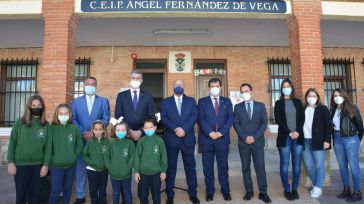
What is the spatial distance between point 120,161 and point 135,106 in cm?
103

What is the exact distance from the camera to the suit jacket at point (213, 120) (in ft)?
16.5

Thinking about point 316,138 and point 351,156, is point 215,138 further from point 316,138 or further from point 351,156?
point 351,156

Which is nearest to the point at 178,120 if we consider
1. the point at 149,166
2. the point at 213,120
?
the point at 213,120

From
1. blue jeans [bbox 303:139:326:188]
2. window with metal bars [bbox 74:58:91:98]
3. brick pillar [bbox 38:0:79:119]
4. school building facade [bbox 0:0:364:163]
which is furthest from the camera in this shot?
window with metal bars [bbox 74:58:91:98]

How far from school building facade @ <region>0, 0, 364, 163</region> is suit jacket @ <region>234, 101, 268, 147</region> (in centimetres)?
162

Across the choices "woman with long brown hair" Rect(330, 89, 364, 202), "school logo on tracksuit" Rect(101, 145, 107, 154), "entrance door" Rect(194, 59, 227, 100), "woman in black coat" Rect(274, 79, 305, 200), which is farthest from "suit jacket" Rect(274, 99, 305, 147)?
"entrance door" Rect(194, 59, 227, 100)

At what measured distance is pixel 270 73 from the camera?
1081 cm

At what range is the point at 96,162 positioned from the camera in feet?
14.9

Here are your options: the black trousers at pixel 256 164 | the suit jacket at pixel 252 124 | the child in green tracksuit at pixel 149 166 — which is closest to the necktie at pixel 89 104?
the child in green tracksuit at pixel 149 166

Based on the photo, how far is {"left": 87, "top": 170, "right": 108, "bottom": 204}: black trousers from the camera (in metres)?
4.57

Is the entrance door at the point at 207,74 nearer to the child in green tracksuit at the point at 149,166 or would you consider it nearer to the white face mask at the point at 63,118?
the child in green tracksuit at the point at 149,166

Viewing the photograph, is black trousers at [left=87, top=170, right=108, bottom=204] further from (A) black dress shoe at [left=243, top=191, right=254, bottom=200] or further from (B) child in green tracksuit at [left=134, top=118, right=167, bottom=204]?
(A) black dress shoe at [left=243, top=191, right=254, bottom=200]

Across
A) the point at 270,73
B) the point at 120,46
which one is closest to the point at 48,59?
the point at 120,46

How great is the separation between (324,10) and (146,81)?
8496 mm
